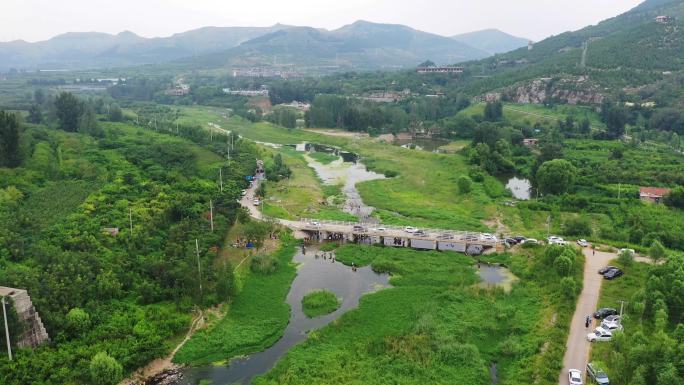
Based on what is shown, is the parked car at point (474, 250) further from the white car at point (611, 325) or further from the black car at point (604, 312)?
the white car at point (611, 325)

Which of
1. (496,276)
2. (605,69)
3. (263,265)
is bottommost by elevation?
(496,276)

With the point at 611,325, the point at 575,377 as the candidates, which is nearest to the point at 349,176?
the point at 611,325

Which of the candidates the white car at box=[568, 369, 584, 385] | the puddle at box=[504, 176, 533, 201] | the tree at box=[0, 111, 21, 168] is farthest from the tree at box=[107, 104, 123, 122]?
the white car at box=[568, 369, 584, 385]

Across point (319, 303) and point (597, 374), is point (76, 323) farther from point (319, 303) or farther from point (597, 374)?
point (597, 374)

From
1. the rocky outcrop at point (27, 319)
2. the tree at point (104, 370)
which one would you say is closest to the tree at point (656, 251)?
the tree at point (104, 370)

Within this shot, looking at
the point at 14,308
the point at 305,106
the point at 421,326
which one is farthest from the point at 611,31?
the point at 14,308

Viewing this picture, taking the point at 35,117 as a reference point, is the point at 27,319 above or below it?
below

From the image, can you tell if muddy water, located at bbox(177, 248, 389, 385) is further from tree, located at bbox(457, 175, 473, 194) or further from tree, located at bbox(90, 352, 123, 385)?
tree, located at bbox(457, 175, 473, 194)
